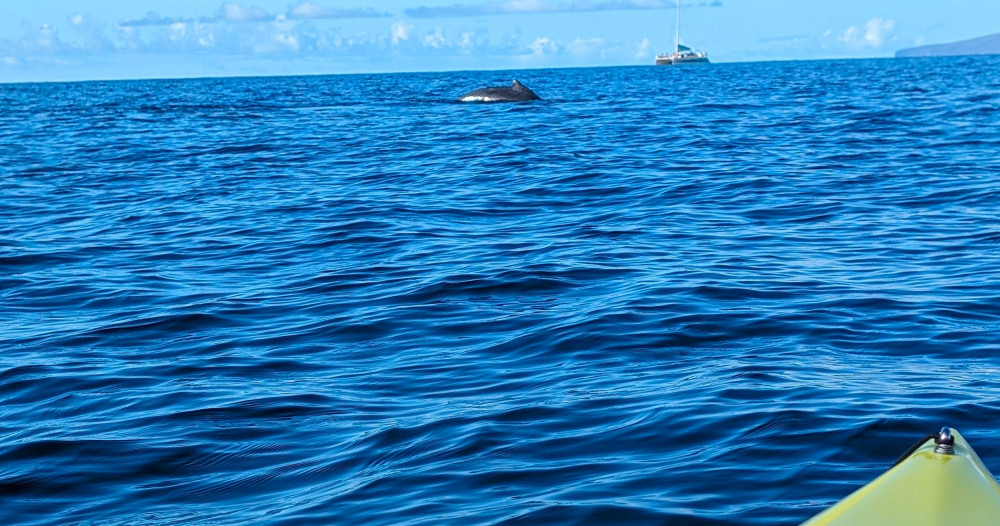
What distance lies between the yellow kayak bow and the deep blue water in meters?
0.90

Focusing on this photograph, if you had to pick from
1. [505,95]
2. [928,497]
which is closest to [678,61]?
[505,95]

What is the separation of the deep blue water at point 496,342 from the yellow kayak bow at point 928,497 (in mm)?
897

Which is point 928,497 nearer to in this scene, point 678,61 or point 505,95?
point 505,95

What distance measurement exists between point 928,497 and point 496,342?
15.9ft

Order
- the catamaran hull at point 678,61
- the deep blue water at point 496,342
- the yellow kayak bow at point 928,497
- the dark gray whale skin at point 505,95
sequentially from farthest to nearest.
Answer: the catamaran hull at point 678,61
the dark gray whale skin at point 505,95
the deep blue water at point 496,342
the yellow kayak bow at point 928,497

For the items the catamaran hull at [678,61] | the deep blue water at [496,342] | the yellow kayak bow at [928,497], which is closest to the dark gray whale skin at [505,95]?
the deep blue water at [496,342]

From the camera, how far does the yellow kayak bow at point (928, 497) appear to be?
3.97 metres

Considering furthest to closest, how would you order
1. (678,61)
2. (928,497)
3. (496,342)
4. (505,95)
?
1. (678,61)
2. (505,95)
3. (496,342)
4. (928,497)

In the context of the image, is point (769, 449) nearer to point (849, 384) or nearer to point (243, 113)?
point (849, 384)

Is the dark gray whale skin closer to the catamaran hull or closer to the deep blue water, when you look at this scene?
the deep blue water

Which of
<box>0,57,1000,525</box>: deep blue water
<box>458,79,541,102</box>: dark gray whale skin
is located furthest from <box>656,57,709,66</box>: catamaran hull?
<box>0,57,1000,525</box>: deep blue water

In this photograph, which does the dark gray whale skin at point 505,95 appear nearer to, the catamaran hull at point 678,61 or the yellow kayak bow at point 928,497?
the yellow kayak bow at point 928,497

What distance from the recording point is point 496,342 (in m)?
8.69

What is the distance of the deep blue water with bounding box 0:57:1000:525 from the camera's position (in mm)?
5801
